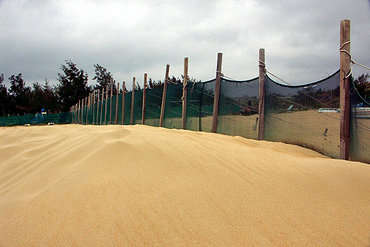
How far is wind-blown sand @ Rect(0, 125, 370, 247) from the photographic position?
146 cm

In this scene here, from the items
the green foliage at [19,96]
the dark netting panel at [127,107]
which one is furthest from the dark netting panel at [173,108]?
the green foliage at [19,96]

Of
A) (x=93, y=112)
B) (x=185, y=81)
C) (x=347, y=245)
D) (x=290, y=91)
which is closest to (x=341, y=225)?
(x=347, y=245)

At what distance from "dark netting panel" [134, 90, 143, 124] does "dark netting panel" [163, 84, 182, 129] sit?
2.48m

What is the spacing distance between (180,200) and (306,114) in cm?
322

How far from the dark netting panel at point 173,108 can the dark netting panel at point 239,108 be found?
177 centimetres

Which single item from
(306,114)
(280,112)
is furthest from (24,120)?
(306,114)

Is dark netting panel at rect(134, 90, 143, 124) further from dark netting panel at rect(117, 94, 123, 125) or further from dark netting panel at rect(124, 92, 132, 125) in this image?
dark netting panel at rect(117, 94, 123, 125)

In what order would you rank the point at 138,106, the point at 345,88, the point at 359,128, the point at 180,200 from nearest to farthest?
the point at 180,200 < the point at 359,128 < the point at 345,88 < the point at 138,106

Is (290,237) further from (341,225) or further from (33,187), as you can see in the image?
(33,187)

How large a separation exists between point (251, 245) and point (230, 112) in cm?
434

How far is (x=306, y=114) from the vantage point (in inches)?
165

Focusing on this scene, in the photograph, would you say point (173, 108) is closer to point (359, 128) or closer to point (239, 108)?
point (239, 108)

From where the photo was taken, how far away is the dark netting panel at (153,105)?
28.9 ft

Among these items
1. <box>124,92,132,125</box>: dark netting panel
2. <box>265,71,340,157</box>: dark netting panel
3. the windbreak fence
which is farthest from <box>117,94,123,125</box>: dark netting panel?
<box>265,71,340,157</box>: dark netting panel
